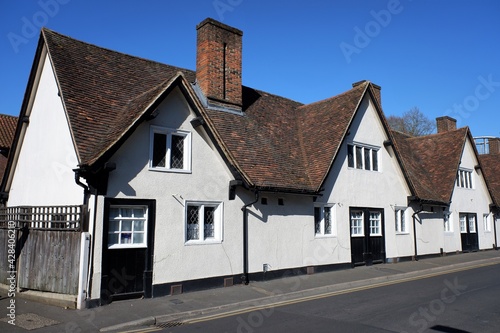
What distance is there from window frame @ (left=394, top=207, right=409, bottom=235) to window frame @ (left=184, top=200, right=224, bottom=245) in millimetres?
10682

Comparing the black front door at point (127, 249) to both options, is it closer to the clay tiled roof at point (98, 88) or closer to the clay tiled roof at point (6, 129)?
the clay tiled roof at point (98, 88)


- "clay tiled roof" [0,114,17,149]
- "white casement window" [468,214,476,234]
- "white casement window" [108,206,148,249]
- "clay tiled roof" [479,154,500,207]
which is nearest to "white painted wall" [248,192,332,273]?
"white casement window" [108,206,148,249]

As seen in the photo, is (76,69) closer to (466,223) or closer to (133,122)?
(133,122)

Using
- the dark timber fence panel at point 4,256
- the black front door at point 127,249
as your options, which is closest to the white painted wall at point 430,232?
the black front door at point 127,249

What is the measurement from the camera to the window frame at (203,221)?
482 inches

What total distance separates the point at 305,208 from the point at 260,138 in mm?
3221

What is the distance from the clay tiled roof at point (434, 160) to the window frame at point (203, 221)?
1308cm

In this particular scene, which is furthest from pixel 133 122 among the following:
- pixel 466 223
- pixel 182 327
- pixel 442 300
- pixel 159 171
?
pixel 466 223

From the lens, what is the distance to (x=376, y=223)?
752 inches

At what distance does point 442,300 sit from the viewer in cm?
1052

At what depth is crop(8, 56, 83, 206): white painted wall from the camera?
11594 mm

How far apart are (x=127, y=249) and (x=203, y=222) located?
2562 mm

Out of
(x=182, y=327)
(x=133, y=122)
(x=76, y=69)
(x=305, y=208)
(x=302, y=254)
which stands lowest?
(x=182, y=327)

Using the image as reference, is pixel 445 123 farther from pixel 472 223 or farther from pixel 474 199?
pixel 472 223
